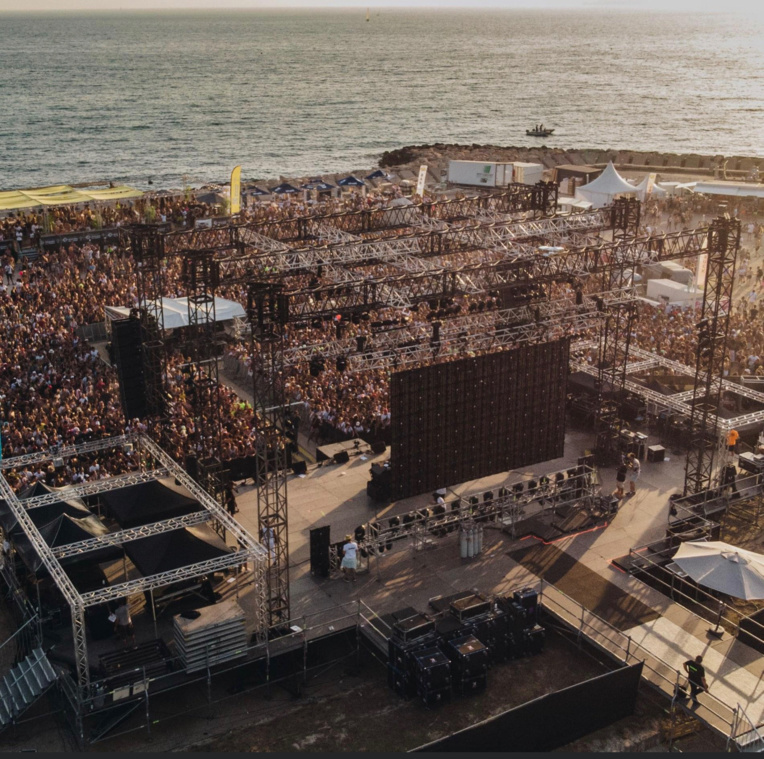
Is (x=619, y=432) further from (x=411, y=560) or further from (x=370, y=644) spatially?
(x=370, y=644)

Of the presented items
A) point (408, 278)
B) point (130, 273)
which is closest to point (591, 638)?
point (408, 278)

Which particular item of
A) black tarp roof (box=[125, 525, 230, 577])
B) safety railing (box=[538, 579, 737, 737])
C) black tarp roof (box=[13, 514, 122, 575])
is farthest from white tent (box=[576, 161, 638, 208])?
black tarp roof (box=[13, 514, 122, 575])

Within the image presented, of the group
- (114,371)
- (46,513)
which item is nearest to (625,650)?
(46,513)

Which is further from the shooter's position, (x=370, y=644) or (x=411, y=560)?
(x=411, y=560)

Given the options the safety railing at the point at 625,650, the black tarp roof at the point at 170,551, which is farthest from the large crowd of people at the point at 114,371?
the safety railing at the point at 625,650

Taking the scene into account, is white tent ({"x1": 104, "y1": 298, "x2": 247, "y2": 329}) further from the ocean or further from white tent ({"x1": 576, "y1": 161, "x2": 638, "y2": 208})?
the ocean

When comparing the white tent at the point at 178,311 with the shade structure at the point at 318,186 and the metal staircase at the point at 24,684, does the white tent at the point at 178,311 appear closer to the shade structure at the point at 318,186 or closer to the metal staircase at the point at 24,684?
the metal staircase at the point at 24,684
